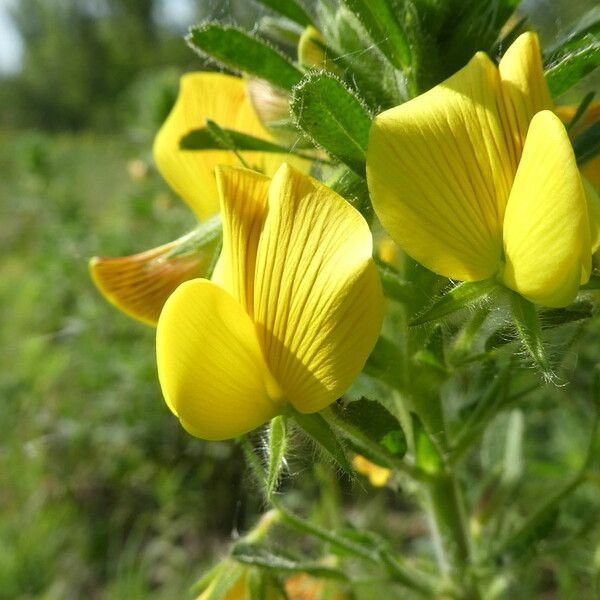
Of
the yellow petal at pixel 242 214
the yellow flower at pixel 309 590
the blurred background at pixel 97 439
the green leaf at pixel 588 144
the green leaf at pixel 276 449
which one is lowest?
the blurred background at pixel 97 439

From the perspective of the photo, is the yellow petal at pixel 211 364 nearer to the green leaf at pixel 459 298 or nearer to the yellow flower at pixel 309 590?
the green leaf at pixel 459 298

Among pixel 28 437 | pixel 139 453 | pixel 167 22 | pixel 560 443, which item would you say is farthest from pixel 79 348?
pixel 167 22

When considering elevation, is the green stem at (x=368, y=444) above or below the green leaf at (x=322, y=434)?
below

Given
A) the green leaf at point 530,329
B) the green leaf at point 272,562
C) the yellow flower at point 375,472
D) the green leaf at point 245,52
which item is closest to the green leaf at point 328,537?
the green leaf at point 272,562

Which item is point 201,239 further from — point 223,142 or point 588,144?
point 588,144

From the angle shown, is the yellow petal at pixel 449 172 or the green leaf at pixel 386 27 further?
the green leaf at pixel 386 27

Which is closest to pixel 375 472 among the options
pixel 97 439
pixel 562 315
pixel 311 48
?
pixel 562 315
